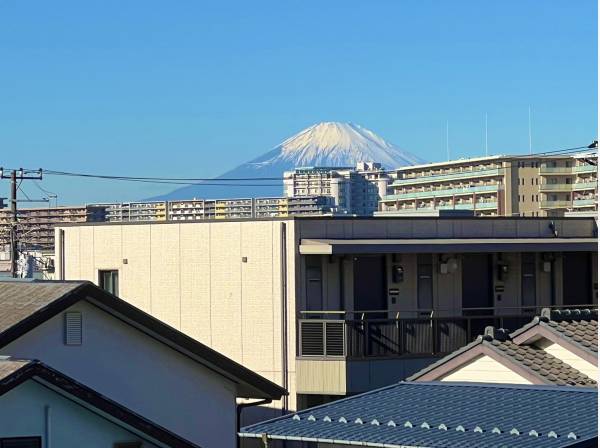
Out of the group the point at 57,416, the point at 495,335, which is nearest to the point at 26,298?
the point at 57,416

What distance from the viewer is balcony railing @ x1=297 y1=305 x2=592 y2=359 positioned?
30688 mm

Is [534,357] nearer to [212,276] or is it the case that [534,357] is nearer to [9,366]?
[9,366]

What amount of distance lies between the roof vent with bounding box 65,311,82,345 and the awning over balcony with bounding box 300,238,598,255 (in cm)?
951

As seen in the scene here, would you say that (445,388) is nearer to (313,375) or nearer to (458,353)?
(458,353)

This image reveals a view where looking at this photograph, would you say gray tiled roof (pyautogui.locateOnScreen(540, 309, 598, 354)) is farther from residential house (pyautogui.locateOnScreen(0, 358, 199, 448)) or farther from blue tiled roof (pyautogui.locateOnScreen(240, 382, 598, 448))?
residential house (pyautogui.locateOnScreen(0, 358, 199, 448))

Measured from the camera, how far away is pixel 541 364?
19.5 m

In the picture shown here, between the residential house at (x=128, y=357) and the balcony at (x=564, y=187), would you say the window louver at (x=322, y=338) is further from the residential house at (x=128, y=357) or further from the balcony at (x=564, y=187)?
the balcony at (x=564, y=187)

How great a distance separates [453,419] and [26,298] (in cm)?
809

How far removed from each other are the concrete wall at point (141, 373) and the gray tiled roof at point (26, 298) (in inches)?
11.8

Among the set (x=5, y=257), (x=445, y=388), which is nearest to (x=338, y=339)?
(x=445, y=388)

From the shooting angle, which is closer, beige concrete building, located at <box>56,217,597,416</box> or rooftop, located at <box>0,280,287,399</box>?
rooftop, located at <box>0,280,287,399</box>

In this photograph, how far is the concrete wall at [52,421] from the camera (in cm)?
1636

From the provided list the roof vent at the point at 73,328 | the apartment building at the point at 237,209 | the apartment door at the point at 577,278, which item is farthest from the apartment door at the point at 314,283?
the roof vent at the point at 73,328

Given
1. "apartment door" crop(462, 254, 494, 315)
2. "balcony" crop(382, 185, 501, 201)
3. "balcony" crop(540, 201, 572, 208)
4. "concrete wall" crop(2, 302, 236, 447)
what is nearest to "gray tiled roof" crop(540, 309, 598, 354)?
"concrete wall" crop(2, 302, 236, 447)
